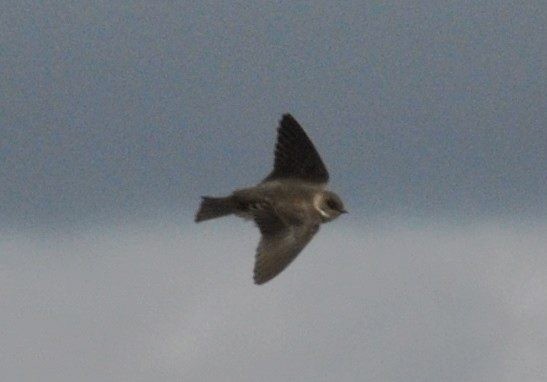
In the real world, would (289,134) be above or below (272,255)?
above

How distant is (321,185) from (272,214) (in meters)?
1.37

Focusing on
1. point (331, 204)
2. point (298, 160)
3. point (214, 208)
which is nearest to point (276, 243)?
point (214, 208)

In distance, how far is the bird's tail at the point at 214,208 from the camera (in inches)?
1065

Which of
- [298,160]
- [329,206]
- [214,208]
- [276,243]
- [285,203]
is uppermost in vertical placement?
[298,160]

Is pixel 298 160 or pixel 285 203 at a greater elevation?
pixel 298 160

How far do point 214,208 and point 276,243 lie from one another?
137cm

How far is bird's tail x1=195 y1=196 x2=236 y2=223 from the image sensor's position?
88.7 feet

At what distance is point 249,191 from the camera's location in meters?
27.1

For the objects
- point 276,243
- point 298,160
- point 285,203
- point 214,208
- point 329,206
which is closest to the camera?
point 276,243

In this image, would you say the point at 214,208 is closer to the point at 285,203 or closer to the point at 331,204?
the point at 285,203

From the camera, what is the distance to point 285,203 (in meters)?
27.0

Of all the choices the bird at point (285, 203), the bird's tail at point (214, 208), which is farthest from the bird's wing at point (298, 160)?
the bird's tail at point (214, 208)

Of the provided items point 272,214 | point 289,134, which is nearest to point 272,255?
point 272,214

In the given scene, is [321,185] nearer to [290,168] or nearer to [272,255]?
[290,168]
